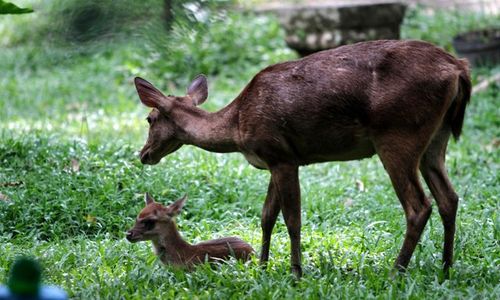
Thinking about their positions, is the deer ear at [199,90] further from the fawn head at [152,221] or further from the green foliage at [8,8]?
the green foliage at [8,8]

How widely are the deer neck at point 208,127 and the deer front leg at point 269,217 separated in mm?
428

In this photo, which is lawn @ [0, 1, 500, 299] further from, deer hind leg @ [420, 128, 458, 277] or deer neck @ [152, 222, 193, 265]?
deer hind leg @ [420, 128, 458, 277]

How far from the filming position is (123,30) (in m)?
5.50

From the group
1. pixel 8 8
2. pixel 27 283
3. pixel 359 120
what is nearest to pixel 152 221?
pixel 359 120

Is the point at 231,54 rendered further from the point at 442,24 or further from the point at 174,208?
the point at 174,208

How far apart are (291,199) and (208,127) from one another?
0.83 meters

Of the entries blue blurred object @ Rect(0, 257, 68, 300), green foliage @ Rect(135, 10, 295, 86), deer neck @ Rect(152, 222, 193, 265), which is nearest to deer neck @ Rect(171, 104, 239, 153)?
deer neck @ Rect(152, 222, 193, 265)

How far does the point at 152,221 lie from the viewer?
6.29 metres

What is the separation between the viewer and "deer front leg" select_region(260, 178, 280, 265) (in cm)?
655

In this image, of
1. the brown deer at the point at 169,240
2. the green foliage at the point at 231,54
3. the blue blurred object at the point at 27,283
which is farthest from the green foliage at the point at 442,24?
the blue blurred object at the point at 27,283

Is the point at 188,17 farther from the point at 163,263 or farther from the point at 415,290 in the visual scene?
the point at 415,290

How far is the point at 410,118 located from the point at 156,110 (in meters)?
1.92

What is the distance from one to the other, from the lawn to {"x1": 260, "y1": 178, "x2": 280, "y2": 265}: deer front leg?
0.15 m

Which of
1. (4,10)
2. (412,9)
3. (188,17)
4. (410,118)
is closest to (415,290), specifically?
(410,118)
